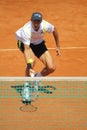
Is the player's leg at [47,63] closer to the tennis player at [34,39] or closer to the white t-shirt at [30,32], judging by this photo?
the tennis player at [34,39]

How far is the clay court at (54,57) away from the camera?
26.3 feet

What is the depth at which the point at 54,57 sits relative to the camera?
12.8 m

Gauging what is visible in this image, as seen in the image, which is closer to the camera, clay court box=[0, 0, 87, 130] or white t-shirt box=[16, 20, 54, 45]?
clay court box=[0, 0, 87, 130]

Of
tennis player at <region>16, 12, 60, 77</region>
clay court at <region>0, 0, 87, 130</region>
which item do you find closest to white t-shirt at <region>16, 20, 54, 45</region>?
tennis player at <region>16, 12, 60, 77</region>

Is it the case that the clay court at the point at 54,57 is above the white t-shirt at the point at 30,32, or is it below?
below

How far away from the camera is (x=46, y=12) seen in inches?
675

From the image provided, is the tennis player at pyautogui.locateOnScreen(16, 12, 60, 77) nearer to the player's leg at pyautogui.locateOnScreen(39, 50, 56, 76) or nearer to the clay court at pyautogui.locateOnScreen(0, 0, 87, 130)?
the player's leg at pyautogui.locateOnScreen(39, 50, 56, 76)

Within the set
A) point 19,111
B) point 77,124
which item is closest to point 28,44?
point 19,111

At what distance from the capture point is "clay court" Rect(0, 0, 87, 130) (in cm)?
802

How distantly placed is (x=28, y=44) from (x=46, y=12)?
24.1 ft

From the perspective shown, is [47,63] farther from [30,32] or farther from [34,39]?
[30,32]

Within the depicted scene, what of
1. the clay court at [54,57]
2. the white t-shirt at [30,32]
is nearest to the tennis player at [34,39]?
the white t-shirt at [30,32]

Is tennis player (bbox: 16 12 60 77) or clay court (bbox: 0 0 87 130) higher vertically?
tennis player (bbox: 16 12 60 77)

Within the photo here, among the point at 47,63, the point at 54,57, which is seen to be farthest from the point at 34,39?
the point at 54,57
